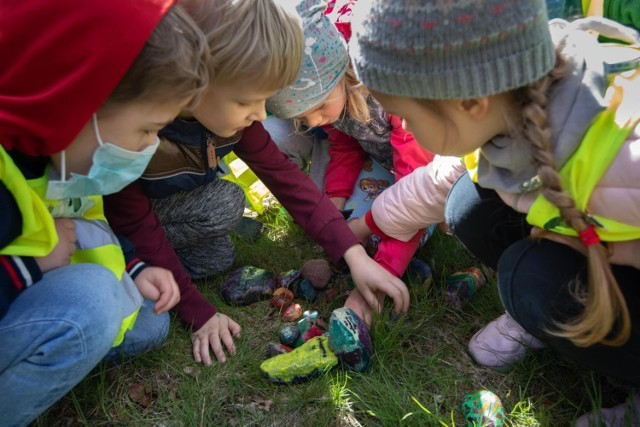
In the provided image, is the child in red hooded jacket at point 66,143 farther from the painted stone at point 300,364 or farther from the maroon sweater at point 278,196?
the painted stone at point 300,364

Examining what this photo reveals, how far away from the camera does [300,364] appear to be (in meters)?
1.62

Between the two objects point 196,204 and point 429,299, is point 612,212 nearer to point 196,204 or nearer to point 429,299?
point 429,299

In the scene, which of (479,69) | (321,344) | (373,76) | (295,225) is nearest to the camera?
(479,69)

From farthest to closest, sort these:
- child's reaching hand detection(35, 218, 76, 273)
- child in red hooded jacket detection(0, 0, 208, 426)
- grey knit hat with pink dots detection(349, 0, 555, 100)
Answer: child's reaching hand detection(35, 218, 76, 273) → child in red hooded jacket detection(0, 0, 208, 426) → grey knit hat with pink dots detection(349, 0, 555, 100)

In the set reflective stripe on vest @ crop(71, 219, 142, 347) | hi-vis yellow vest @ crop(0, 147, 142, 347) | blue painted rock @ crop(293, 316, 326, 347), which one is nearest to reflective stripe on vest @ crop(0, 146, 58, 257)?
hi-vis yellow vest @ crop(0, 147, 142, 347)

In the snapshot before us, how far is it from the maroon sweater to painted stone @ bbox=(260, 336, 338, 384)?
1.00ft

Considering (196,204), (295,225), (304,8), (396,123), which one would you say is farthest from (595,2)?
(196,204)

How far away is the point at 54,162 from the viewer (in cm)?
138

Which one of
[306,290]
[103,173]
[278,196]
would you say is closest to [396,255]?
[306,290]

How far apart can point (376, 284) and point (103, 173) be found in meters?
0.85

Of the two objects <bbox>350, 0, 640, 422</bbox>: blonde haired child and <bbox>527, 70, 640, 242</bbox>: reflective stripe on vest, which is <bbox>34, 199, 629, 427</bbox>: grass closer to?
<bbox>350, 0, 640, 422</bbox>: blonde haired child

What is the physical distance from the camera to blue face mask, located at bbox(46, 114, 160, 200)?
1.37 meters

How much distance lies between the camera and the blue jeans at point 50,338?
127 cm

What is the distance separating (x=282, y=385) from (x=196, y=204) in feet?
2.47
